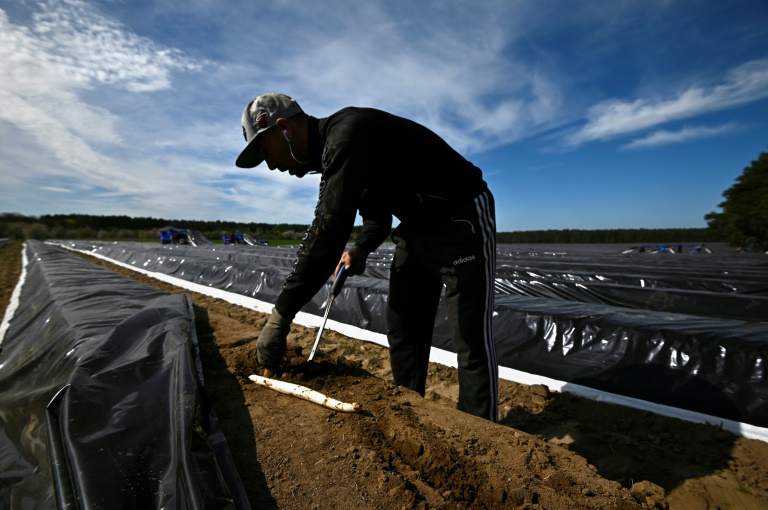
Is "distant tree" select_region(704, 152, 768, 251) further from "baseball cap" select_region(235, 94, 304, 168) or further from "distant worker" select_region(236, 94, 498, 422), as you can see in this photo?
"baseball cap" select_region(235, 94, 304, 168)

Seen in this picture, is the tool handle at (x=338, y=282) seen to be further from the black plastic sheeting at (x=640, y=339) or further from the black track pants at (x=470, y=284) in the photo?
the black plastic sheeting at (x=640, y=339)

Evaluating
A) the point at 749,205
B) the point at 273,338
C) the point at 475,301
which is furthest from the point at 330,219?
the point at 749,205

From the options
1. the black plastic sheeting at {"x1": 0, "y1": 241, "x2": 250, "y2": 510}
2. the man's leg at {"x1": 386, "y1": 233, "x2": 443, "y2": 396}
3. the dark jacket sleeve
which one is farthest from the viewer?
the man's leg at {"x1": 386, "y1": 233, "x2": 443, "y2": 396}

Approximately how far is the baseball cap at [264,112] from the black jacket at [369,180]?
118 millimetres

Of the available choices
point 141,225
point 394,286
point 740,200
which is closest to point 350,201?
point 394,286

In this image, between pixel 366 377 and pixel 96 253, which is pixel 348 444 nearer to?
pixel 366 377

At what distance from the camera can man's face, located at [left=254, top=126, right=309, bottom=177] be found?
172 cm

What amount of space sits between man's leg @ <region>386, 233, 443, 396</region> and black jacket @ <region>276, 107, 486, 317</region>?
0.95 feet

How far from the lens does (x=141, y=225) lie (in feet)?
161

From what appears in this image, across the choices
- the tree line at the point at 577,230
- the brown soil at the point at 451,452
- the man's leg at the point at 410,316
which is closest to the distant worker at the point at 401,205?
the man's leg at the point at 410,316

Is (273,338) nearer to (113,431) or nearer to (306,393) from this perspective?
(306,393)

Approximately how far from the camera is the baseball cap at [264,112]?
168 centimetres

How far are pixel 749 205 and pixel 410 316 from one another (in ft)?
41.9

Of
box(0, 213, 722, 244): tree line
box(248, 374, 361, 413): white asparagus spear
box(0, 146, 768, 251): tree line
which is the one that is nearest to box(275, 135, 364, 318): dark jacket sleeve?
box(248, 374, 361, 413): white asparagus spear
